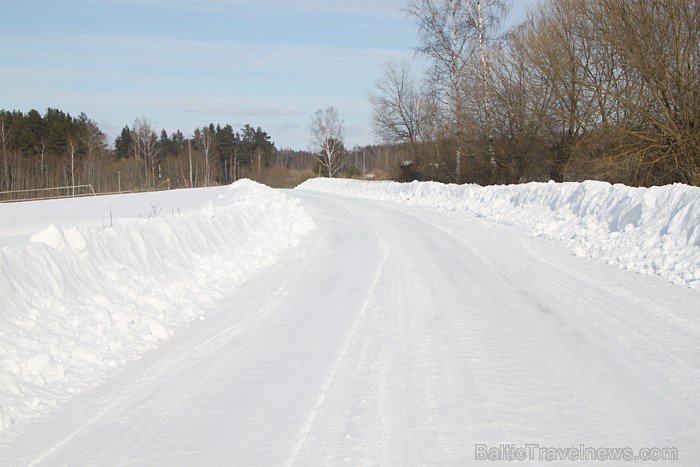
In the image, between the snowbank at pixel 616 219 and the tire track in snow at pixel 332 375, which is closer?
the tire track in snow at pixel 332 375

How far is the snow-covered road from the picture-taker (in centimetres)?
374

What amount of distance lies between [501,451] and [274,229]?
463 inches

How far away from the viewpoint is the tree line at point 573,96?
17.3 metres

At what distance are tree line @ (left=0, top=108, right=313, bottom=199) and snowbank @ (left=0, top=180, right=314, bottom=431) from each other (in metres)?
50.0

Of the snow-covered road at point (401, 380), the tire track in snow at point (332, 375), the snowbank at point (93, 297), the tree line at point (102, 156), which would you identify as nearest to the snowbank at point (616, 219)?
the snow-covered road at point (401, 380)

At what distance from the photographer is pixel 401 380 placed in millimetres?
4770

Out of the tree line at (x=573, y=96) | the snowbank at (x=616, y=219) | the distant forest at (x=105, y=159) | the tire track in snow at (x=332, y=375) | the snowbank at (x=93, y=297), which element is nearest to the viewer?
the tire track in snow at (x=332, y=375)

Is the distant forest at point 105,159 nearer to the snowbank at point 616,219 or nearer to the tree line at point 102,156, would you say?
the tree line at point 102,156

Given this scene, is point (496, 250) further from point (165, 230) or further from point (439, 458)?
point (439, 458)

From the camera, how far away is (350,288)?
27.7 feet

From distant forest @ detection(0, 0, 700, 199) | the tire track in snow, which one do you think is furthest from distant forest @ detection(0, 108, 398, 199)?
the tire track in snow

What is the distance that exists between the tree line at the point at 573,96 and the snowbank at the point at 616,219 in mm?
3619

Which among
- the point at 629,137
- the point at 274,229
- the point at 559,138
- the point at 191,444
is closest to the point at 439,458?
the point at 191,444

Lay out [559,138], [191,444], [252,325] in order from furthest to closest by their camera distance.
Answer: [559,138], [252,325], [191,444]
